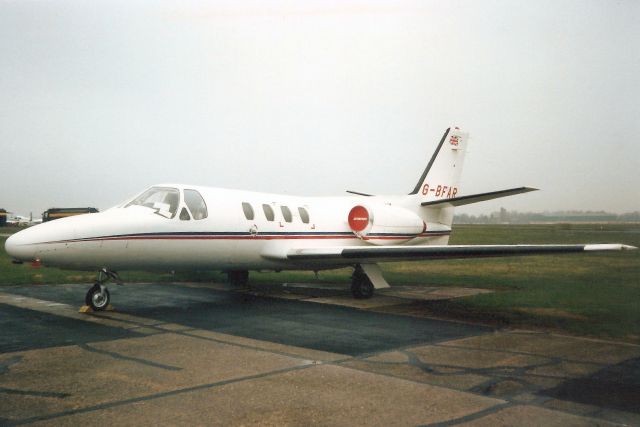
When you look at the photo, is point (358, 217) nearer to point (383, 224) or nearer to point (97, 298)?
point (383, 224)

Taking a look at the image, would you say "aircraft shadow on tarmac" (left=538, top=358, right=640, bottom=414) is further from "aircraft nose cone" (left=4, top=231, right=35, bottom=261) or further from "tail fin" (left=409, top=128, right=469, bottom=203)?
"tail fin" (left=409, top=128, right=469, bottom=203)

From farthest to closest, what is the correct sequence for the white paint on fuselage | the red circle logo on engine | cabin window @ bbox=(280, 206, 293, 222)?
1. the red circle logo on engine
2. cabin window @ bbox=(280, 206, 293, 222)
3. the white paint on fuselage

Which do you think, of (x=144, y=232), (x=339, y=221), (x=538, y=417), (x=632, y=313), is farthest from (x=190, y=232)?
(x=632, y=313)

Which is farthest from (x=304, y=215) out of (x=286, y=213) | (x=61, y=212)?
(x=61, y=212)

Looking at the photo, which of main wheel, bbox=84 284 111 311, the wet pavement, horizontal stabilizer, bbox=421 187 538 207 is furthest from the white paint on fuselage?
horizontal stabilizer, bbox=421 187 538 207

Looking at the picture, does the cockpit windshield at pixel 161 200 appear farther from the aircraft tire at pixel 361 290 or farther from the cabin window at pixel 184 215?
the aircraft tire at pixel 361 290

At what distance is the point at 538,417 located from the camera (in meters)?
5.26

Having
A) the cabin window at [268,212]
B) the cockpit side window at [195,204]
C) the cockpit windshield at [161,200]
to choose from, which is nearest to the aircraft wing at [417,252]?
the cabin window at [268,212]

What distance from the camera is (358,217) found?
655 inches

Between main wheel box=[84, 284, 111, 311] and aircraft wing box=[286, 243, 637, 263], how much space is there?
4645 millimetres

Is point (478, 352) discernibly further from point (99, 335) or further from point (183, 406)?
point (99, 335)

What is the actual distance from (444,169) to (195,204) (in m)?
9.82

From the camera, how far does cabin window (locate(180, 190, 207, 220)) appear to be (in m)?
12.6

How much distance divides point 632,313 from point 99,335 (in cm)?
1056
